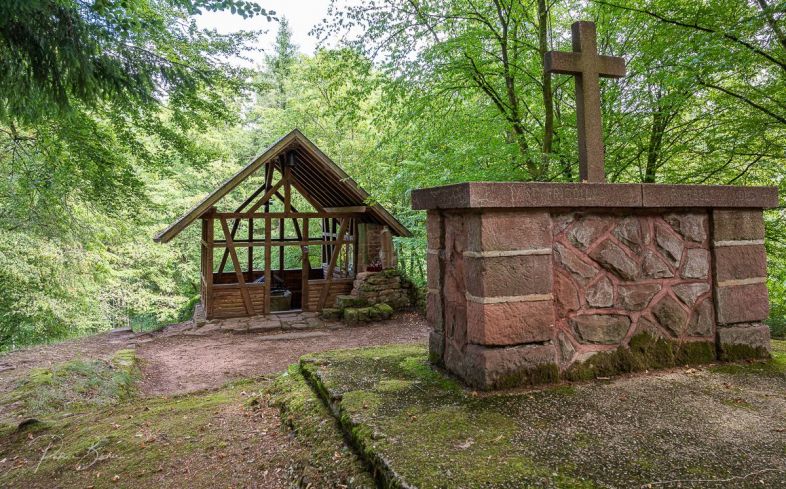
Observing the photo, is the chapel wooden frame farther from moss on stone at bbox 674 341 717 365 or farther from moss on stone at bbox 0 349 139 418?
moss on stone at bbox 674 341 717 365

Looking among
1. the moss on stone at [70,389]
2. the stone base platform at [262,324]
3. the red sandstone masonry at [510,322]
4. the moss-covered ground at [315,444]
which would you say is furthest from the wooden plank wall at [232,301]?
the red sandstone masonry at [510,322]

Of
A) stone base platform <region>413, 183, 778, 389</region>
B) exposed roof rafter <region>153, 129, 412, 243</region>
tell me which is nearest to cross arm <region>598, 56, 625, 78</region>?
stone base platform <region>413, 183, 778, 389</region>

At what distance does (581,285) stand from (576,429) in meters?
1.00

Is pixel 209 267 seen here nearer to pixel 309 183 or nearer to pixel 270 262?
pixel 270 262

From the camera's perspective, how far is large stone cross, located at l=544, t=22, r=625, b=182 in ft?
10.6

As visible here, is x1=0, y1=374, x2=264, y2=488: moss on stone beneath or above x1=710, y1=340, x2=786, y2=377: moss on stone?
beneath

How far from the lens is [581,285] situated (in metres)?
2.88

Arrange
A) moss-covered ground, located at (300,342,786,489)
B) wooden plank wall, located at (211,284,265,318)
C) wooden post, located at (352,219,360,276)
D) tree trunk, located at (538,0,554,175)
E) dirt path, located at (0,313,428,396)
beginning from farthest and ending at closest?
wooden post, located at (352,219,360,276) → wooden plank wall, located at (211,284,265,318) → dirt path, located at (0,313,428,396) → tree trunk, located at (538,0,554,175) → moss-covered ground, located at (300,342,786,489)

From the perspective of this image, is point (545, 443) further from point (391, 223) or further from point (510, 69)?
point (391, 223)

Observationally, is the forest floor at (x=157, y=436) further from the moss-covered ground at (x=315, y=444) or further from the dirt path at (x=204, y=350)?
the dirt path at (x=204, y=350)

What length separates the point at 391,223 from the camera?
37.8ft

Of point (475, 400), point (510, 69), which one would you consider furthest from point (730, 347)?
point (510, 69)

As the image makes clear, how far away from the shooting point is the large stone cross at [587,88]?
3225mm

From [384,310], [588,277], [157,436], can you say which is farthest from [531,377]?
[384,310]
